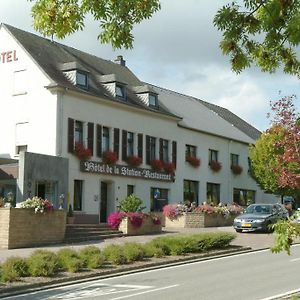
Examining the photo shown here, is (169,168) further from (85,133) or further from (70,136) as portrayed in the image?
(70,136)

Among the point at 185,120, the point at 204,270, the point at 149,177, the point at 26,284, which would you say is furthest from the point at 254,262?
the point at 185,120

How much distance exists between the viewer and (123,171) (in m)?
35.4

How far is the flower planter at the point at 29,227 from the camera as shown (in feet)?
75.8

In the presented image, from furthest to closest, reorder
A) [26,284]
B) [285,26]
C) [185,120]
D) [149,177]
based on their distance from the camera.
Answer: [185,120] < [149,177] < [26,284] < [285,26]

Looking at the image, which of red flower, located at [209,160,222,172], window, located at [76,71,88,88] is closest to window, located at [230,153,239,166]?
red flower, located at [209,160,222,172]

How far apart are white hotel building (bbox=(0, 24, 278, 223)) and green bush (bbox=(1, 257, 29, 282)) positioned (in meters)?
13.7

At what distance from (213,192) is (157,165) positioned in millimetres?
7707

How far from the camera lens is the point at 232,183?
46.6 metres

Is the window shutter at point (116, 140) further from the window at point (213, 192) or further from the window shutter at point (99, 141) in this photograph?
the window at point (213, 192)

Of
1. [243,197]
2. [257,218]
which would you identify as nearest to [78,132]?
[257,218]

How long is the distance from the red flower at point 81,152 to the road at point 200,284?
565 inches

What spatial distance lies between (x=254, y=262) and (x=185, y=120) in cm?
2441

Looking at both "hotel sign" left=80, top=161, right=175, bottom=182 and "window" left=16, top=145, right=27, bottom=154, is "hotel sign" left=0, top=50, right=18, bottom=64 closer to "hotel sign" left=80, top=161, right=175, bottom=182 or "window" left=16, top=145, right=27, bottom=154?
"window" left=16, top=145, right=27, bottom=154

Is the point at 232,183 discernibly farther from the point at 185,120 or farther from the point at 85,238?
the point at 85,238
